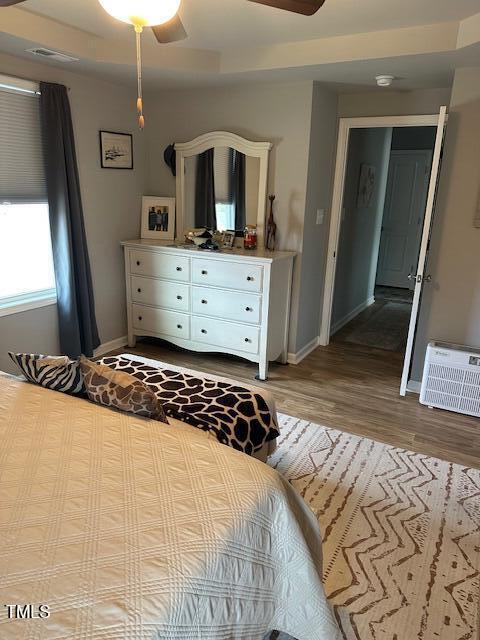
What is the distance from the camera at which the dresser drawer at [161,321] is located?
402 centimetres

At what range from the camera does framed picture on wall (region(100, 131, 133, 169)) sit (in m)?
3.83

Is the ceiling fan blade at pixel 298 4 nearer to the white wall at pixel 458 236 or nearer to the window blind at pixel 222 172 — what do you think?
the white wall at pixel 458 236

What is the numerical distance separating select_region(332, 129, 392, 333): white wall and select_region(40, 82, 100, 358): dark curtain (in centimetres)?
255

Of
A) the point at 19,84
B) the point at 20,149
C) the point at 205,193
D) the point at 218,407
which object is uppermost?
the point at 19,84

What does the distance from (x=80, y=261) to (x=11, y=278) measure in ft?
1.74

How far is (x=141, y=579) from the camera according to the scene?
1079mm

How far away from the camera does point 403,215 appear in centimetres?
714

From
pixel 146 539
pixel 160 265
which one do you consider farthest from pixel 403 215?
pixel 146 539

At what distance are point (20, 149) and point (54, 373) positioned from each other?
202 centimetres

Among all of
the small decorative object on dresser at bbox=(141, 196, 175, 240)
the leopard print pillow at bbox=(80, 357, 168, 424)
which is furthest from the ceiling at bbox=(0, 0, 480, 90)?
the leopard print pillow at bbox=(80, 357, 168, 424)

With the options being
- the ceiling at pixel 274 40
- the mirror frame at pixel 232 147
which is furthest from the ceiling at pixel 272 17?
the mirror frame at pixel 232 147

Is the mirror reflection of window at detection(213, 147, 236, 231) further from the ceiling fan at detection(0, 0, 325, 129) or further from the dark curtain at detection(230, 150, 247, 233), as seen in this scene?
the ceiling fan at detection(0, 0, 325, 129)

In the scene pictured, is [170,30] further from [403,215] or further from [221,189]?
[403,215]

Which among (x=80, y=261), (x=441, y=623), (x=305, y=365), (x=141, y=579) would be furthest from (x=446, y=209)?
(x=141, y=579)
